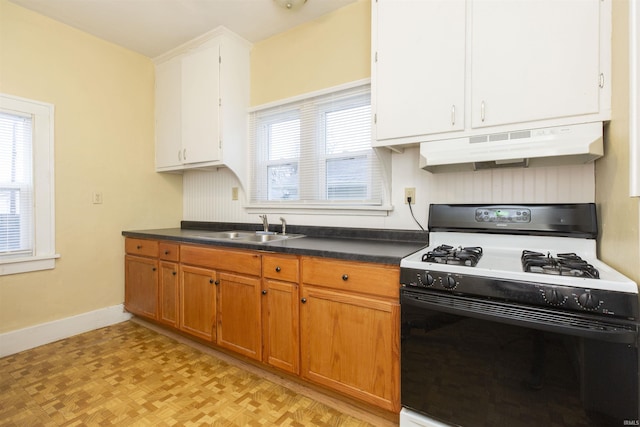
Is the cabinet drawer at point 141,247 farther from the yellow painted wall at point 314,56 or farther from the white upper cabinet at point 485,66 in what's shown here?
the white upper cabinet at point 485,66

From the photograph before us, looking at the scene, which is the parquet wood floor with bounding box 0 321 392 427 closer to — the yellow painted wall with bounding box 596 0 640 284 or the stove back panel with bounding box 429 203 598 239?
the stove back panel with bounding box 429 203 598 239

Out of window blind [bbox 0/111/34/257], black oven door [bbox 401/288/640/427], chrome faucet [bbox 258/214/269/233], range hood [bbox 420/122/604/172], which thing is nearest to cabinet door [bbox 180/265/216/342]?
chrome faucet [bbox 258/214/269/233]

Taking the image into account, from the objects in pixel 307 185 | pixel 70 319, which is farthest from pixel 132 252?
pixel 307 185

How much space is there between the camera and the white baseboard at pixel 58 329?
230cm

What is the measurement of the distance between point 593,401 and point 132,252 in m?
3.28

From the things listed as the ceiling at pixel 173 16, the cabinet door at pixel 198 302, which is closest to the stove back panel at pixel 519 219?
the cabinet door at pixel 198 302

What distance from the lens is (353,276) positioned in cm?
158

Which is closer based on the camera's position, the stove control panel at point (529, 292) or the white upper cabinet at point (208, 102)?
the stove control panel at point (529, 292)

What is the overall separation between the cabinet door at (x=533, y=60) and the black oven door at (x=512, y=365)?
91 cm

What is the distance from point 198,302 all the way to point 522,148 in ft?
7.46

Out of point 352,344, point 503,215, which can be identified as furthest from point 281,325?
point 503,215

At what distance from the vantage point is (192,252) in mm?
2318

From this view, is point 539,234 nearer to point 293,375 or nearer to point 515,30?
point 515,30

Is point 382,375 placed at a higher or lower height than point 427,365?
lower
